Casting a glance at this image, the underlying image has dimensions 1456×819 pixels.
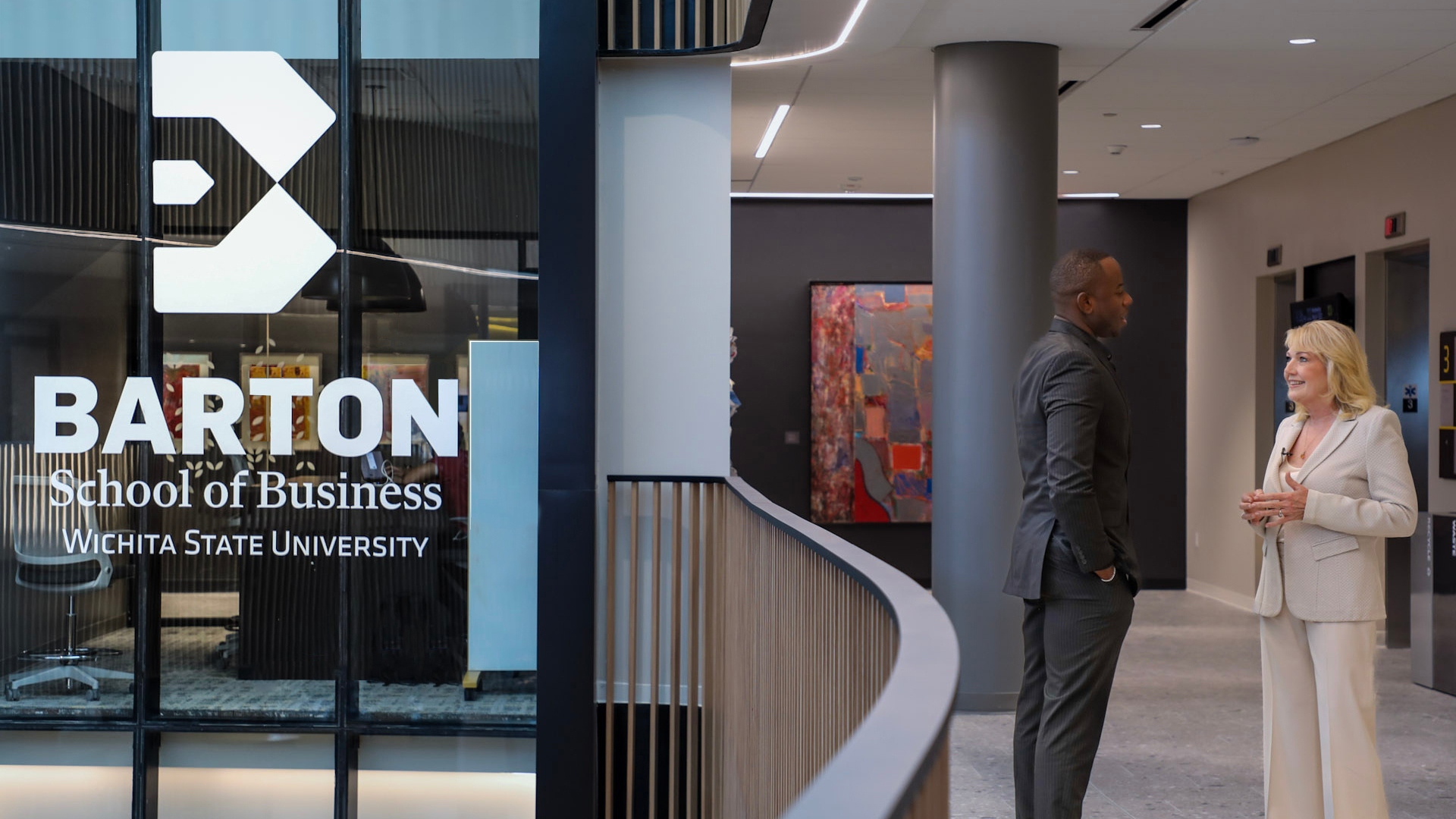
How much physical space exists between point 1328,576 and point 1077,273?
1.14m

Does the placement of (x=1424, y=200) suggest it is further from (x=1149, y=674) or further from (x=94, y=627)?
(x=94, y=627)

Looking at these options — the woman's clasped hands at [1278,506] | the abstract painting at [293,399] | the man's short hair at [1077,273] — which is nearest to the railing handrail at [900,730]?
the man's short hair at [1077,273]

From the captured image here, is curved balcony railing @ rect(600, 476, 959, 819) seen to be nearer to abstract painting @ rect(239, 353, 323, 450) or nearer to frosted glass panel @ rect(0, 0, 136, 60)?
abstract painting @ rect(239, 353, 323, 450)

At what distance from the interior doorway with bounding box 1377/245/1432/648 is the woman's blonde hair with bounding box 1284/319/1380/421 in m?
4.64

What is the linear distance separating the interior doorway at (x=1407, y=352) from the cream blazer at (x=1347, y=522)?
15.3 ft

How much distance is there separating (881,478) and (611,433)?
5.48 m

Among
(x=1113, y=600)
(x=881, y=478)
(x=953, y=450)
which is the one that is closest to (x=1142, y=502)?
(x=881, y=478)

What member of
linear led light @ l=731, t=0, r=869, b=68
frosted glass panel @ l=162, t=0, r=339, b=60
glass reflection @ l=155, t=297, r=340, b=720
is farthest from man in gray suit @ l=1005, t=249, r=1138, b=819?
frosted glass panel @ l=162, t=0, r=339, b=60

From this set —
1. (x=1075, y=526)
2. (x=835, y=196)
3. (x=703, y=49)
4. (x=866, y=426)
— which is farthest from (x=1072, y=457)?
(x=835, y=196)

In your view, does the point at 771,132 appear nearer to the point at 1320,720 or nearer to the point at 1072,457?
the point at 1072,457

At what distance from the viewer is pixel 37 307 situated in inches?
198

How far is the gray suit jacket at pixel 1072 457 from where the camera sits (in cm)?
326

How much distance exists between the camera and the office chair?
502 centimetres

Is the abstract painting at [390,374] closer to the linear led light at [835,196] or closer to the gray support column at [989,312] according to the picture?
the gray support column at [989,312]
